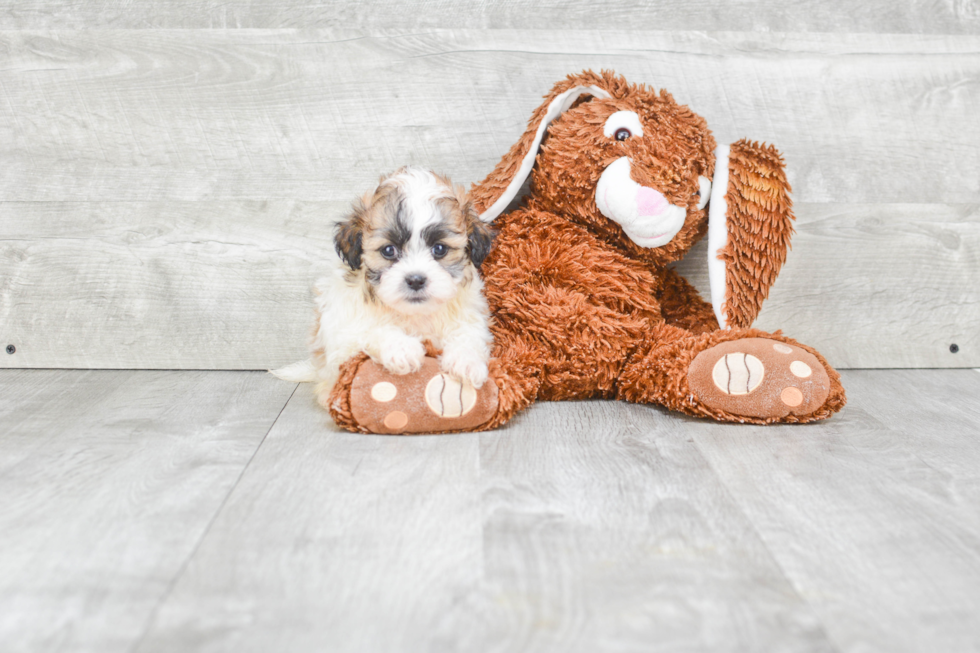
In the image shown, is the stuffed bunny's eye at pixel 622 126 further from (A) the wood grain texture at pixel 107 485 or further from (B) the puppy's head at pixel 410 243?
(A) the wood grain texture at pixel 107 485

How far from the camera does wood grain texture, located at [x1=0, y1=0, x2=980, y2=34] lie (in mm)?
2070

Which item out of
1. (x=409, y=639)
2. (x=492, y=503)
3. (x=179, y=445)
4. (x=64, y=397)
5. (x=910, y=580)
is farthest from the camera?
(x=64, y=397)

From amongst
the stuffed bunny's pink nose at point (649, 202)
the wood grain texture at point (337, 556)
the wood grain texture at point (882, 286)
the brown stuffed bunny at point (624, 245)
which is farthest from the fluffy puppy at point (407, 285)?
the wood grain texture at point (882, 286)

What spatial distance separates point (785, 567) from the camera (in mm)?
1092

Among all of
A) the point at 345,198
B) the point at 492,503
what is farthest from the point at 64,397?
the point at 492,503

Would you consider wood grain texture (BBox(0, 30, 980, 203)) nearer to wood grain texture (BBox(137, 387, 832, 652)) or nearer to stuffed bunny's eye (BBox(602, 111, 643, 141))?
stuffed bunny's eye (BBox(602, 111, 643, 141))

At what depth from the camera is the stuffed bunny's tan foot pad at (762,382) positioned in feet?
5.50

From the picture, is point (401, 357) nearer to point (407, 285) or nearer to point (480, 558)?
point (407, 285)

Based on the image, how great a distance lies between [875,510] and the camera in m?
1.28

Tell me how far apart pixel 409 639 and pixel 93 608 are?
0.40m

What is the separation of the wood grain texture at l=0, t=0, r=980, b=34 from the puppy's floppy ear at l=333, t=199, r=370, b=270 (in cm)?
70

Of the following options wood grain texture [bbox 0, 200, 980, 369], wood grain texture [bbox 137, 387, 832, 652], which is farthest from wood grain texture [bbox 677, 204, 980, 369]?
wood grain texture [bbox 137, 387, 832, 652]

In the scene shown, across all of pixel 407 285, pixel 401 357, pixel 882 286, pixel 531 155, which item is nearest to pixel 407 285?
pixel 407 285

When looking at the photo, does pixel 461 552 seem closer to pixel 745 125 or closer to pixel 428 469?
pixel 428 469
